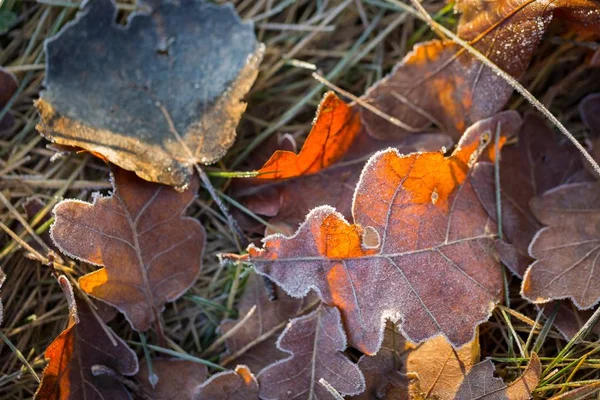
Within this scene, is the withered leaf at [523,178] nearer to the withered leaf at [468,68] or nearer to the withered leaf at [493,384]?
the withered leaf at [468,68]

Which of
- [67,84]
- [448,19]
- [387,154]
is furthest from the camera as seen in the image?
[448,19]

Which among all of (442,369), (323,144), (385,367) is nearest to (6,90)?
(323,144)

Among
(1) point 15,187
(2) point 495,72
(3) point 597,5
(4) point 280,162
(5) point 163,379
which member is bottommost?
(5) point 163,379

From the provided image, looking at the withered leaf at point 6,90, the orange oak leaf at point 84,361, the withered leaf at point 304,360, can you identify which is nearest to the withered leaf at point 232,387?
the withered leaf at point 304,360

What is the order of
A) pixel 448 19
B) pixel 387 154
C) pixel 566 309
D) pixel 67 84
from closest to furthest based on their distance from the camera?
pixel 387 154
pixel 566 309
pixel 67 84
pixel 448 19

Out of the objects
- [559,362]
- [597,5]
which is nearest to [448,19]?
[597,5]

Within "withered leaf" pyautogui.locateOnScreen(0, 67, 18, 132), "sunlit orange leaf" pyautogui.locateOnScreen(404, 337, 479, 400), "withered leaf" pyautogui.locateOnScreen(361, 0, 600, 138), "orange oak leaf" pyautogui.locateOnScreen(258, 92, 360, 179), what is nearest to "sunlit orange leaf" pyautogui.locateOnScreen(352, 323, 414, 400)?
"sunlit orange leaf" pyautogui.locateOnScreen(404, 337, 479, 400)

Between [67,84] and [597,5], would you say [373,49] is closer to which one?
[597,5]
